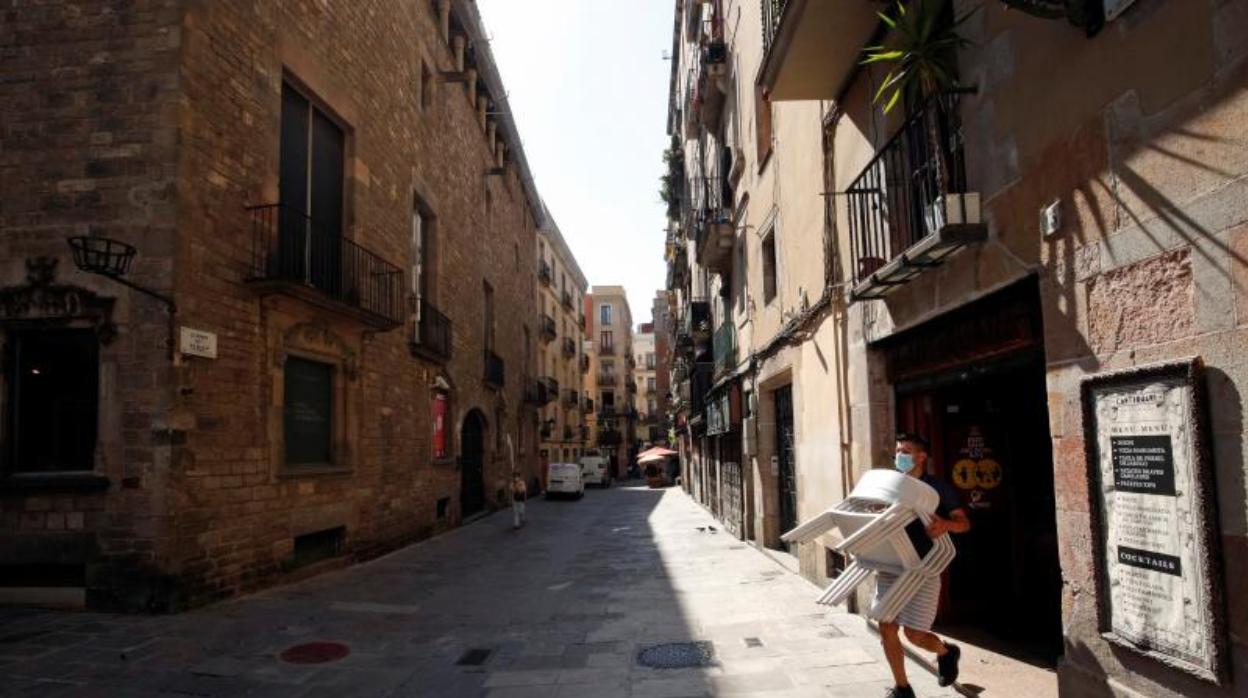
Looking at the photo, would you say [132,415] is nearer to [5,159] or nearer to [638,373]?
[5,159]

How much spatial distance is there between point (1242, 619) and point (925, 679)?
260 centimetres

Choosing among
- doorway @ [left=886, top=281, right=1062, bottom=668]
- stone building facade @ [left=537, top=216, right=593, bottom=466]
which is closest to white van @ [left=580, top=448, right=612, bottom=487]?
stone building facade @ [left=537, top=216, right=593, bottom=466]

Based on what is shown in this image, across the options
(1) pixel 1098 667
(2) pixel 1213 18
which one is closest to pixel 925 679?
(1) pixel 1098 667

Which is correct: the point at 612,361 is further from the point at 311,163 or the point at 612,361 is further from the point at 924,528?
the point at 924,528

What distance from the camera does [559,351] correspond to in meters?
44.5

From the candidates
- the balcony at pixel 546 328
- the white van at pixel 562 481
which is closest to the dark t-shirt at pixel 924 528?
the white van at pixel 562 481

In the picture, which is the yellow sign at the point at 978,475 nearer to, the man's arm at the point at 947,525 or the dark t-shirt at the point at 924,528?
the dark t-shirt at the point at 924,528

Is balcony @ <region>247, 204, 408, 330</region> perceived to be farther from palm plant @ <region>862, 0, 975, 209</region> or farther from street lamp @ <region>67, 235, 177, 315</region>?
palm plant @ <region>862, 0, 975, 209</region>

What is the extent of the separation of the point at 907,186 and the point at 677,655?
13.3 ft

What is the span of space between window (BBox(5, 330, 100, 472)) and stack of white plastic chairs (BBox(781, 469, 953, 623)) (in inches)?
305

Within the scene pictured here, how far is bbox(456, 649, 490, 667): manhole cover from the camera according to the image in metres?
6.41

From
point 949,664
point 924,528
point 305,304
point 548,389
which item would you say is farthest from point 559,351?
point 924,528

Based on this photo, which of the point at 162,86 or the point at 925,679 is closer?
the point at 925,679

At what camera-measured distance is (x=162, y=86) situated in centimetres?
873
